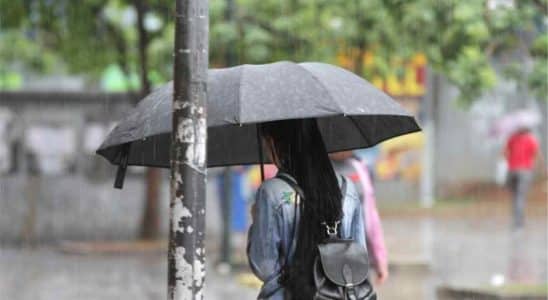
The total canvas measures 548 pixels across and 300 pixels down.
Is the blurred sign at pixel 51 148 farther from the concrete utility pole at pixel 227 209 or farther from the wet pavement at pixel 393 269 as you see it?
the concrete utility pole at pixel 227 209

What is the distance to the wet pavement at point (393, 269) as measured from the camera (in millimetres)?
12414

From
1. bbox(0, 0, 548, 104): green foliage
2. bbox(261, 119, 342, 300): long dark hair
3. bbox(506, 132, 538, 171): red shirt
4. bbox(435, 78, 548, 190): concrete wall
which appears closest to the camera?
bbox(261, 119, 342, 300): long dark hair

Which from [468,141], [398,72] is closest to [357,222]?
[398,72]

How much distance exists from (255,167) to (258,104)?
628 inches

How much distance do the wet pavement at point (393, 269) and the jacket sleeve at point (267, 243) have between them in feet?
24.3

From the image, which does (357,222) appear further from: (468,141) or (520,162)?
(468,141)

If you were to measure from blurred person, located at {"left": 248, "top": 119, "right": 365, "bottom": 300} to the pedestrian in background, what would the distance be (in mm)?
13806

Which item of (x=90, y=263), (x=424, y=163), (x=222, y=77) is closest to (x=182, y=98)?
(x=222, y=77)

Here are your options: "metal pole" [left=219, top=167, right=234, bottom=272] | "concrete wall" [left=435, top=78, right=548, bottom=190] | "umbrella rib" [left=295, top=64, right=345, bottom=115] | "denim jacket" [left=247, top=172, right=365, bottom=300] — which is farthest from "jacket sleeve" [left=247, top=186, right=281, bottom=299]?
"concrete wall" [left=435, top=78, right=548, bottom=190]

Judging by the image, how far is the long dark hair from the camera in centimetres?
459

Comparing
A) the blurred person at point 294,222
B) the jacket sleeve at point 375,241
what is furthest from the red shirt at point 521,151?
the blurred person at point 294,222

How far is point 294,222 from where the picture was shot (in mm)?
4645

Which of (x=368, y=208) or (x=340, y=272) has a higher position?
(x=368, y=208)

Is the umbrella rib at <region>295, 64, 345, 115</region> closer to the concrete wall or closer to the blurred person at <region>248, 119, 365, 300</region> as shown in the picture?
the blurred person at <region>248, 119, 365, 300</region>
